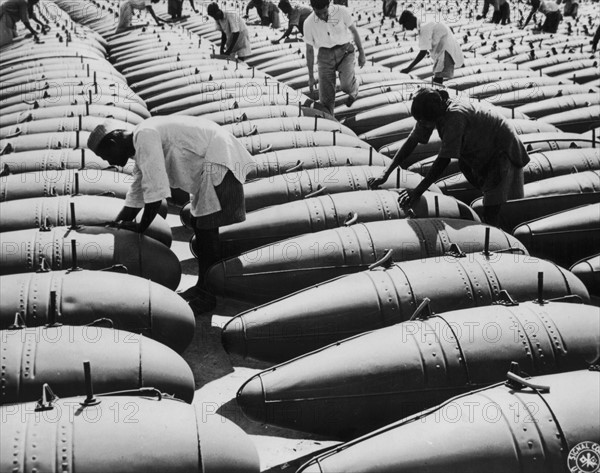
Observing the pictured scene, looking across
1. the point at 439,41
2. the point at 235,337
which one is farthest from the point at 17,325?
the point at 439,41

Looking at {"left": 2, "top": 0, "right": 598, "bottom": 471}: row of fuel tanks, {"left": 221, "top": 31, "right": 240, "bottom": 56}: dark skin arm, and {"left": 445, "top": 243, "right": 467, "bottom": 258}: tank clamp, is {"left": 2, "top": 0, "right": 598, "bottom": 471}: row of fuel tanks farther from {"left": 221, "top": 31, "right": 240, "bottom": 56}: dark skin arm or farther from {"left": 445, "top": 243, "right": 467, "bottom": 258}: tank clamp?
{"left": 221, "top": 31, "right": 240, "bottom": 56}: dark skin arm

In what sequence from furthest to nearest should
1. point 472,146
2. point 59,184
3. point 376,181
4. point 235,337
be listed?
point 59,184, point 376,181, point 472,146, point 235,337

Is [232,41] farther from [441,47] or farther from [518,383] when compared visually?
[518,383]

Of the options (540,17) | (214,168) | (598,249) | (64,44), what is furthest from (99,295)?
(540,17)

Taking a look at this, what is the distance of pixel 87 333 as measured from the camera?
18.7 feet

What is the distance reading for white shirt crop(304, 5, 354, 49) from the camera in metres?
12.7

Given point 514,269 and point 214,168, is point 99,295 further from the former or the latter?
point 514,269

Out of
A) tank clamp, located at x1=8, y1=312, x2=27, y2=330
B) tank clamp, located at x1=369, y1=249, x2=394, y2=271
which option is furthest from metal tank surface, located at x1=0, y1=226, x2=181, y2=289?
tank clamp, located at x1=369, y1=249, x2=394, y2=271

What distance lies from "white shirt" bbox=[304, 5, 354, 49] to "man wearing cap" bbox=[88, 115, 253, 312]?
5836 mm

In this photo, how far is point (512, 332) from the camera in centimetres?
581

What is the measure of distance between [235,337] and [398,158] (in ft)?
9.86

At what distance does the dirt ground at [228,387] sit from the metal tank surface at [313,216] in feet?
2.24

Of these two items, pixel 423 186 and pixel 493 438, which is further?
pixel 423 186

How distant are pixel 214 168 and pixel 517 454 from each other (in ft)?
13.1
